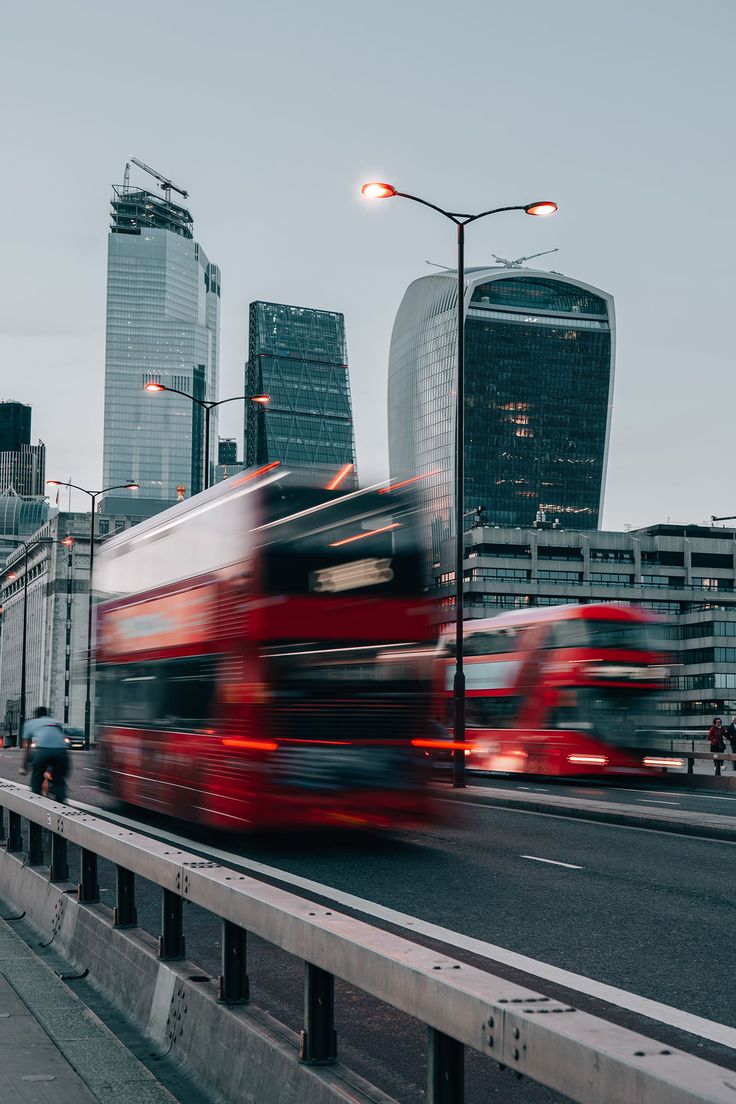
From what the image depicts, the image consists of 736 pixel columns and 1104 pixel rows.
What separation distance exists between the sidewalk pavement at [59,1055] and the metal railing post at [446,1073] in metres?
1.83

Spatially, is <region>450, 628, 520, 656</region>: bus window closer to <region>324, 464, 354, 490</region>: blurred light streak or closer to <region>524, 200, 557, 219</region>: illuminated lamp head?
<region>524, 200, 557, 219</region>: illuminated lamp head

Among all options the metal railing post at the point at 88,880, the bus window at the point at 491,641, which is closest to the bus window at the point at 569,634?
the bus window at the point at 491,641

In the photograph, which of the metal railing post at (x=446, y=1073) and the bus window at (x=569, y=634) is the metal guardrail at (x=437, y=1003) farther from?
the bus window at (x=569, y=634)

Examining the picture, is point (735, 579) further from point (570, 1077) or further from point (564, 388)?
point (570, 1077)

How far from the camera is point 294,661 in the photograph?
1234 cm

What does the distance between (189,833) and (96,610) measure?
5.54m

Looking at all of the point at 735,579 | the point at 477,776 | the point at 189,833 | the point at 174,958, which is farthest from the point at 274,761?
the point at 735,579

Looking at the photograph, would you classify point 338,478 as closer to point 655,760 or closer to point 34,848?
point 34,848

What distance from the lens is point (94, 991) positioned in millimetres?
6918

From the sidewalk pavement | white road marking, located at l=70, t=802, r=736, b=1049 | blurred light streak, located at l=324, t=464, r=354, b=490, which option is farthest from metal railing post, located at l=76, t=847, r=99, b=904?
blurred light streak, located at l=324, t=464, r=354, b=490

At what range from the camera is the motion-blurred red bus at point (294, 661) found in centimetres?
1228

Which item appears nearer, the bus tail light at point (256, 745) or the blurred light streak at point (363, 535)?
the bus tail light at point (256, 745)

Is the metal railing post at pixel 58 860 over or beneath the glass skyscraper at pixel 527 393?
beneath

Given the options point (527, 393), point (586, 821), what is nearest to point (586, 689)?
point (586, 821)
